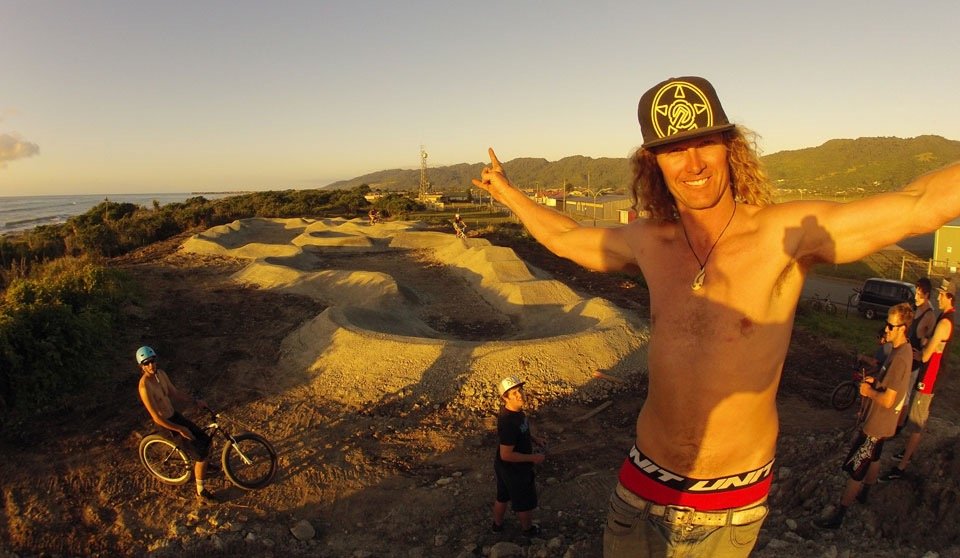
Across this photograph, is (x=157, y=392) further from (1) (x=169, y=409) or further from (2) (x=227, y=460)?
(2) (x=227, y=460)

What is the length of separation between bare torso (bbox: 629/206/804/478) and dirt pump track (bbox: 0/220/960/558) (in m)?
4.08

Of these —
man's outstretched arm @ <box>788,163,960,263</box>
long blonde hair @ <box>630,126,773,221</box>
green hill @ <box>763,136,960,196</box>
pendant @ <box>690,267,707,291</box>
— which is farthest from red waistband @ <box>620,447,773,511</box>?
green hill @ <box>763,136,960,196</box>

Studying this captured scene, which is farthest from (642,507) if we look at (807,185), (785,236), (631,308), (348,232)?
(807,185)

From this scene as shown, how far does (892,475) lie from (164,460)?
31.7 ft

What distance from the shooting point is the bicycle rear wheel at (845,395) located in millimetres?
9594

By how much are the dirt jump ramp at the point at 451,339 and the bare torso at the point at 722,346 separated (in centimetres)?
799

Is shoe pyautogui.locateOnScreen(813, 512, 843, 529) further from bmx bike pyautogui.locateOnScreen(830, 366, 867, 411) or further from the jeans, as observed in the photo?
the jeans

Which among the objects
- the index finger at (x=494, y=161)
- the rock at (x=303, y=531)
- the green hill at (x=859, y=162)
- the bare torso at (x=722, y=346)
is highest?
the green hill at (x=859, y=162)

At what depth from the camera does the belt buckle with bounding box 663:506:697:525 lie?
2240mm

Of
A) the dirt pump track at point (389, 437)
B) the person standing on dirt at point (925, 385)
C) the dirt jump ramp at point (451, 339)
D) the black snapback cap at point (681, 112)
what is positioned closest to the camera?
the black snapback cap at point (681, 112)

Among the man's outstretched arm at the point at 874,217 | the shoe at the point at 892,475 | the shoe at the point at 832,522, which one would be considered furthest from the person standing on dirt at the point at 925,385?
the man's outstretched arm at the point at 874,217

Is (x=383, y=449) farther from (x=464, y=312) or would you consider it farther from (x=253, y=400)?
(x=464, y=312)

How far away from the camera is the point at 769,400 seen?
2262 mm

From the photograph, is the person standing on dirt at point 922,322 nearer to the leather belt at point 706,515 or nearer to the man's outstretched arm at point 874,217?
the leather belt at point 706,515
